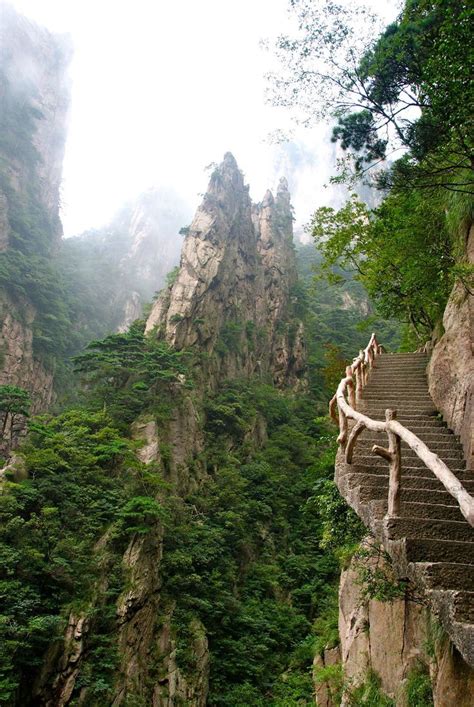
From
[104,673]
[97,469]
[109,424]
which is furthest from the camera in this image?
[109,424]

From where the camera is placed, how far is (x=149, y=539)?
13.9 m

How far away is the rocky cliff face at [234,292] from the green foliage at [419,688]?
64.1ft

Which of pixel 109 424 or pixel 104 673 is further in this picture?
pixel 109 424

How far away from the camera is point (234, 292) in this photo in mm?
31766

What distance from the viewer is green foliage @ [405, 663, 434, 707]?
16.3 ft

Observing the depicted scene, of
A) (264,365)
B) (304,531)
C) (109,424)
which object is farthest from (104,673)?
(264,365)

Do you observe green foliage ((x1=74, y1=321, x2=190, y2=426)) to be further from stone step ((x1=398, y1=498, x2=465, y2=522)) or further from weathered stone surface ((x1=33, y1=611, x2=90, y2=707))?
stone step ((x1=398, y1=498, x2=465, y2=522))

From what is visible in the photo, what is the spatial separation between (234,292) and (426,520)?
94.5 ft

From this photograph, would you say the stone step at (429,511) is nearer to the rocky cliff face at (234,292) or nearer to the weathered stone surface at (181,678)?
the weathered stone surface at (181,678)

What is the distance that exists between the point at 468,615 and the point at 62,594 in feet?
37.4

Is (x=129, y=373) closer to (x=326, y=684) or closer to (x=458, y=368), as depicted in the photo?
(x=326, y=684)

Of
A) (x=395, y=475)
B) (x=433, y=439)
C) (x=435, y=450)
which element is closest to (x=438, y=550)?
(x=395, y=475)

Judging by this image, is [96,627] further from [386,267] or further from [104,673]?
[386,267]

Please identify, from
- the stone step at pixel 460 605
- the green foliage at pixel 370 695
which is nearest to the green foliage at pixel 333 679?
the green foliage at pixel 370 695
